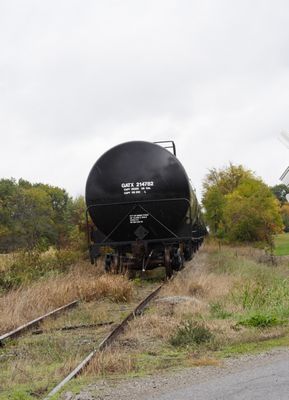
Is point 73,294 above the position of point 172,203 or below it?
below

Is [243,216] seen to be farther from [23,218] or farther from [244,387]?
[244,387]

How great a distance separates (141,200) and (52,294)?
14.7 ft

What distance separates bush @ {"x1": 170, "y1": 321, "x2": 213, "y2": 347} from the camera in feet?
23.5

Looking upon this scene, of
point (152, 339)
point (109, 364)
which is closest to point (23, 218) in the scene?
point (152, 339)

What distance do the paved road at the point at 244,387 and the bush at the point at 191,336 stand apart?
151cm

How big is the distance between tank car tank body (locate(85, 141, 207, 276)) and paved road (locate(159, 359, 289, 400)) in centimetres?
972

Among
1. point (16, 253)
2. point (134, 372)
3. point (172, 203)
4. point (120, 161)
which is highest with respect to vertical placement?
point (120, 161)

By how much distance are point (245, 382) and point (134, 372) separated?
1.29 metres

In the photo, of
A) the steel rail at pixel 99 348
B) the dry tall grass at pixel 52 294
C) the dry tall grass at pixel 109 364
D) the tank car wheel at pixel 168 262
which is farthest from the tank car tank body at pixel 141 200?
the dry tall grass at pixel 109 364

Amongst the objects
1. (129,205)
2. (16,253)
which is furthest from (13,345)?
(16,253)

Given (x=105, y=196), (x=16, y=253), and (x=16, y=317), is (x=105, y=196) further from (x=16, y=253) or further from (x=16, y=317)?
(x=16, y=317)

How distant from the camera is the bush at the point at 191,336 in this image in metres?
7.17

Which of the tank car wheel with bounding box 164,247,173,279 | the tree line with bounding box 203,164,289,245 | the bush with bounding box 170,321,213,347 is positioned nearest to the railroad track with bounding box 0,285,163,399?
the bush with bounding box 170,321,213,347

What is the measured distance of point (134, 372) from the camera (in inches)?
236
